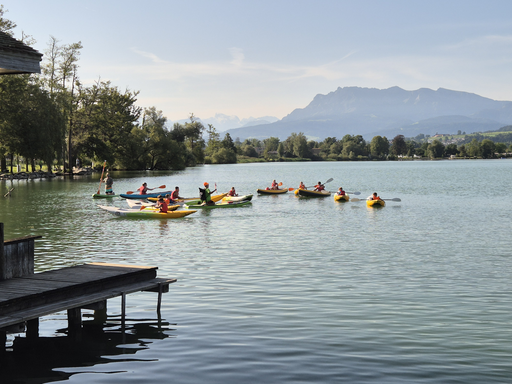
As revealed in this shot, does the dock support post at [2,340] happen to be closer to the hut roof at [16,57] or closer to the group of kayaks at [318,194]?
the hut roof at [16,57]

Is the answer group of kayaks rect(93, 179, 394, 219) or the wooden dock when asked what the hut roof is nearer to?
the wooden dock

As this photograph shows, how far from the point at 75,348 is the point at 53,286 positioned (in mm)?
1214

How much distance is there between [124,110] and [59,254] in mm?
100460

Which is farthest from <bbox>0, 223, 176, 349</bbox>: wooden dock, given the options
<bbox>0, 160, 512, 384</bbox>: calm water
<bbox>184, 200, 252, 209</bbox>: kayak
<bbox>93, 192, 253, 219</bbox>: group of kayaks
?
<bbox>184, 200, 252, 209</bbox>: kayak

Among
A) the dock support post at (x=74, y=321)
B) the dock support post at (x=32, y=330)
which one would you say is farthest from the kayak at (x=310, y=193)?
the dock support post at (x=32, y=330)

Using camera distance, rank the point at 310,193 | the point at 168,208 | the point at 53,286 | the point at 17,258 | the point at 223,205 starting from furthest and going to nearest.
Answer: the point at 310,193 < the point at 223,205 < the point at 168,208 < the point at 17,258 < the point at 53,286

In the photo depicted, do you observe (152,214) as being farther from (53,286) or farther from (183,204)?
(53,286)

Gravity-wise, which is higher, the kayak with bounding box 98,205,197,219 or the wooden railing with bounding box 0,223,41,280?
the wooden railing with bounding box 0,223,41,280

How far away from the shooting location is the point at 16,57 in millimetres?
8312

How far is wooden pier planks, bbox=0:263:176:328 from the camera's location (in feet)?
28.3

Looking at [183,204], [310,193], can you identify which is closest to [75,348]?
[183,204]

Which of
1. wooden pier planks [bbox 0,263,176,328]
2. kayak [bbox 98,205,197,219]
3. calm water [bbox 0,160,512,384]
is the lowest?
calm water [bbox 0,160,512,384]

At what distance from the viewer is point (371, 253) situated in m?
20.1

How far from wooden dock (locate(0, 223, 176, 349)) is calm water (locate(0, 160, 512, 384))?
2.47 feet
